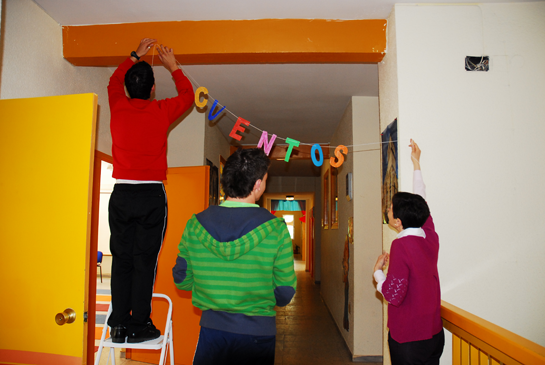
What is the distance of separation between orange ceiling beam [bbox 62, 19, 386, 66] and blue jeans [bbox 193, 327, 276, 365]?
191 cm

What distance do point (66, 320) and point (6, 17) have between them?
68.6 inches

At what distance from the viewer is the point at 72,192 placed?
1.75 meters

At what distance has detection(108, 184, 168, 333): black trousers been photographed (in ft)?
6.47

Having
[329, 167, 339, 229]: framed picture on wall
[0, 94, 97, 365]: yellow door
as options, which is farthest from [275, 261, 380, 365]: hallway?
[0, 94, 97, 365]: yellow door

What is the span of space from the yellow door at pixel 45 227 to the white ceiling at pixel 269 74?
0.99m

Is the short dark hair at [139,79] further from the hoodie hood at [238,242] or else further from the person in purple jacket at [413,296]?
the person in purple jacket at [413,296]

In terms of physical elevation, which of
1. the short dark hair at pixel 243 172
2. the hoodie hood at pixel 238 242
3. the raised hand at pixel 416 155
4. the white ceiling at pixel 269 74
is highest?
the white ceiling at pixel 269 74

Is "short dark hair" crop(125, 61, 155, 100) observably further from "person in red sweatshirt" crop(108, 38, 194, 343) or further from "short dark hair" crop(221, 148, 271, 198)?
"short dark hair" crop(221, 148, 271, 198)

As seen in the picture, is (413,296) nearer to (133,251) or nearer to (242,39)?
(133,251)

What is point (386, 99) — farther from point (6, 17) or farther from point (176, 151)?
point (176, 151)

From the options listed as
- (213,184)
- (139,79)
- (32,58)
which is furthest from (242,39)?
(213,184)

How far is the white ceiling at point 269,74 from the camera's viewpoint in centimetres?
238

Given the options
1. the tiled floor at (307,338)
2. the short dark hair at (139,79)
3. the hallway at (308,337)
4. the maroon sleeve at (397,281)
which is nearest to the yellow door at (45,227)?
the short dark hair at (139,79)

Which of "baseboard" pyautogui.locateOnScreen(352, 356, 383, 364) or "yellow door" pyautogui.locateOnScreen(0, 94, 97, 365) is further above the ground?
"yellow door" pyautogui.locateOnScreen(0, 94, 97, 365)
